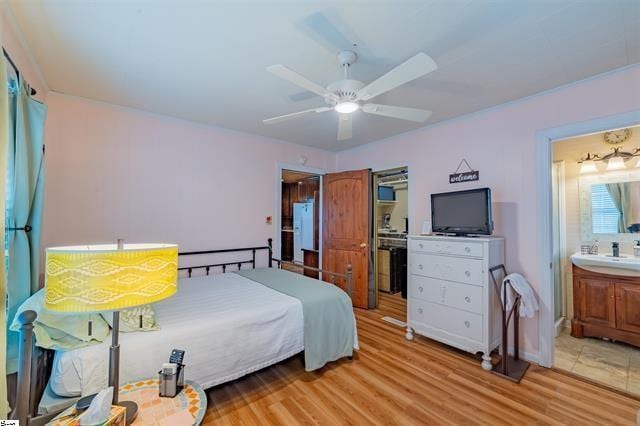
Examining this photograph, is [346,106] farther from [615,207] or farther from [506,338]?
[615,207]

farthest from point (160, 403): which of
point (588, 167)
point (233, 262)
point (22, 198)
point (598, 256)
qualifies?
point (588, 167)

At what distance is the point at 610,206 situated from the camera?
3.05m

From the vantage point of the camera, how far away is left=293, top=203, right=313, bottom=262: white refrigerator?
6.04 meters

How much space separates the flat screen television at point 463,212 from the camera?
254 cm

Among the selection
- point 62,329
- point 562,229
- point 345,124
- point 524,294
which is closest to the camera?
point 62,329

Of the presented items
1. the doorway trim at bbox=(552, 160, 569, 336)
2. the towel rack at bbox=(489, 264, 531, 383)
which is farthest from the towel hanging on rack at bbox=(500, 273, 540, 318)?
the doorway trim at bbox=(552, 160, 569, 336)

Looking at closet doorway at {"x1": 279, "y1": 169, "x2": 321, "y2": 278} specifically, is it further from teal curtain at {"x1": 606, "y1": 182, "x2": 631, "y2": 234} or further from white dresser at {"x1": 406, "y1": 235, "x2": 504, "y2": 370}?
teal curtain at {"x1": 606, "y1": 182, "x2": 631, "y2": 234}

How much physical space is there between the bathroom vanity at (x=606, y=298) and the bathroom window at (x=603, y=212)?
13.8 inches

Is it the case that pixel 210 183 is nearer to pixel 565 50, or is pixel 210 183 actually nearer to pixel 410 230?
pixel 410 230

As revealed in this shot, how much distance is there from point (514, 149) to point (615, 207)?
1579 millimetres

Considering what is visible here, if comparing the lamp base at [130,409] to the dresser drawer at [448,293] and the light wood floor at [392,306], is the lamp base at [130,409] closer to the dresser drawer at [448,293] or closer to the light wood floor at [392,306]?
the dresser drawer at [448,293]

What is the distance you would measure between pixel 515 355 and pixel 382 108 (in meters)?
2.61

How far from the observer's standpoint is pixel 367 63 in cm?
199

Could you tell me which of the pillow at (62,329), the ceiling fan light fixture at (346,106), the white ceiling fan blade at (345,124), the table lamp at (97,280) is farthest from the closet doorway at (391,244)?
the table lamp at (97,280)
